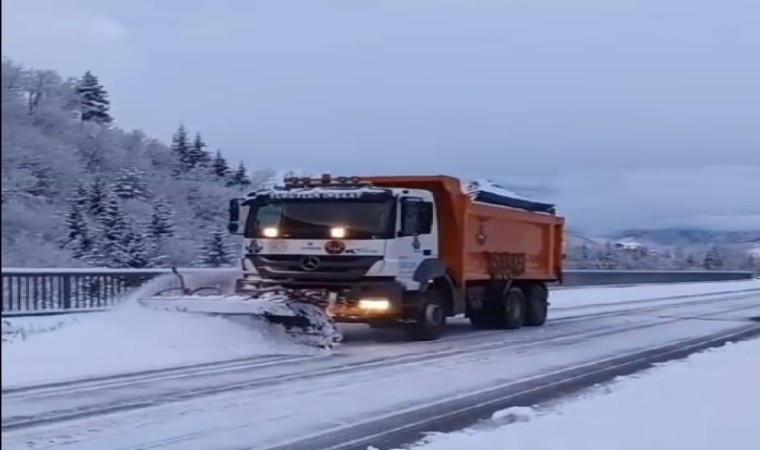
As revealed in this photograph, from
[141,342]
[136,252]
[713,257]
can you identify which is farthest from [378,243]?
[136,252]

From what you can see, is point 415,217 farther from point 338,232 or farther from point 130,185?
point 130,185

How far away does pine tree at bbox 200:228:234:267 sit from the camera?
43.2 m

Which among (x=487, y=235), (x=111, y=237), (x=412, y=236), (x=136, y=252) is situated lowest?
(x=136, y=252)

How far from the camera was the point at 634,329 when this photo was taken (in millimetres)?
22875

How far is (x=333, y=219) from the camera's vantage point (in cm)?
1691

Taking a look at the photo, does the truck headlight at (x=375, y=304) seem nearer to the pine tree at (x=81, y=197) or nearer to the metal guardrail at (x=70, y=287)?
the metal guardrail at (x=70, y=287)

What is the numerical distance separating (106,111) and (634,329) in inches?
1069

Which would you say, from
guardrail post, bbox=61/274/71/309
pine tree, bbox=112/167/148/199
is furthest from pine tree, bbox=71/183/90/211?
guardrail post, bbox=61/274/71/309

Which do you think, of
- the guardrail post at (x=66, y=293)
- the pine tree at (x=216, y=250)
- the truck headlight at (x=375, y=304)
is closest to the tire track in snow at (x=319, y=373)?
the truck headlight at (x=375, y=304)

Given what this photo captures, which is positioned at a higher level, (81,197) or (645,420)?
(81,197)

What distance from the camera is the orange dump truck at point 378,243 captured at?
16719 millimetres

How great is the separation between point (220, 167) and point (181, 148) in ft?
9.43

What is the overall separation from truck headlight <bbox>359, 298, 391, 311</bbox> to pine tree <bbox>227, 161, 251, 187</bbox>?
130ft

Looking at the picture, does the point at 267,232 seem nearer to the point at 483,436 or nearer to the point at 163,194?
the point at 483,436
